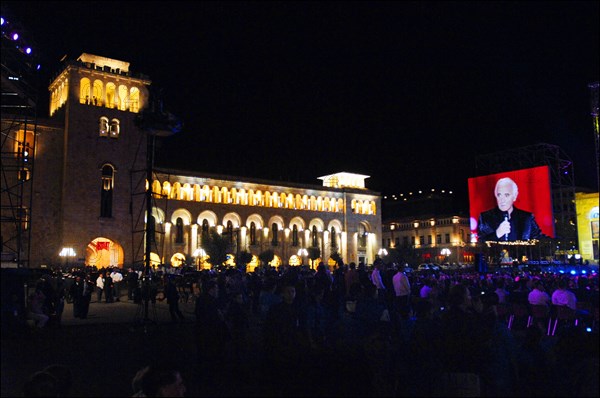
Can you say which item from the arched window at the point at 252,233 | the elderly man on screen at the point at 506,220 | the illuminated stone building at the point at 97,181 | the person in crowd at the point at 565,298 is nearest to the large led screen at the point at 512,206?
the elderly man on screen at the point at 506,220

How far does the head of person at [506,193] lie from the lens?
1303 inches

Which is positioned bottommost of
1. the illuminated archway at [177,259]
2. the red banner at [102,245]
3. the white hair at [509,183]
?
the illuminated archway at [177,259]

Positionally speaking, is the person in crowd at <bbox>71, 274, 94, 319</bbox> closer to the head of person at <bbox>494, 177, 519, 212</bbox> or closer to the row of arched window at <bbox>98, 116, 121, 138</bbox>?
the row of arched window at <bbox>98, 116, 121, 138</bbox>

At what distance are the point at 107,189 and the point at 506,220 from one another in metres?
27.1

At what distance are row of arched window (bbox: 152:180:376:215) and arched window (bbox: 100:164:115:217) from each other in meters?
5.51

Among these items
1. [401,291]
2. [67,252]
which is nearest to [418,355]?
[401,291]

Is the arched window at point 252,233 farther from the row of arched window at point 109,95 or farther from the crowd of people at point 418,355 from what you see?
the crowd of people at point 418,355

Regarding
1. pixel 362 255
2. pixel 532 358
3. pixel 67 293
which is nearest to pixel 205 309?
pixel 532 358

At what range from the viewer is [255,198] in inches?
2112

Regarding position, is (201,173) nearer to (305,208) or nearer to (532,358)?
(305,208)

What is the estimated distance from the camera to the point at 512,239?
1283 inches

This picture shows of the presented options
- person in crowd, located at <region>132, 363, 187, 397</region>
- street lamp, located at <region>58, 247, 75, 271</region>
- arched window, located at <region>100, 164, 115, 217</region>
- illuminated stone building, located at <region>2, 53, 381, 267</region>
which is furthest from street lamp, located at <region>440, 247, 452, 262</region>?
person in crowd, located at <region>132, 363, 187, 397</region>

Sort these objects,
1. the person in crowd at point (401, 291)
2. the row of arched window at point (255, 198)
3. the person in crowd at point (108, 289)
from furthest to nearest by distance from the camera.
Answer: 1. the row of arched window at point (255, 198)
2. the person in crowd at point (108, 289)
3. the person in crowd at point (401, 291)

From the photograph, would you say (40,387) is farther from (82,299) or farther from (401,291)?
(82,299)
